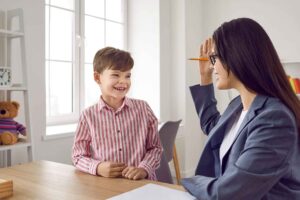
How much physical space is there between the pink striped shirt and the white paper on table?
1.03ft

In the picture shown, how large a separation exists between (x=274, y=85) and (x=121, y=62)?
2.46 feet

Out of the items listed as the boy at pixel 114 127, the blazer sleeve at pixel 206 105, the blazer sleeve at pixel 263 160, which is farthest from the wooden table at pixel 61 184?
the blazer sleeve at pixel 263 160

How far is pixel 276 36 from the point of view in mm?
3625

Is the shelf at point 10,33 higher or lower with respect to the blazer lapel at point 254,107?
higher

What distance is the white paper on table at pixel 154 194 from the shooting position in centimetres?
102

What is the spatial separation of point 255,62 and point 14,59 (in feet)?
6.18

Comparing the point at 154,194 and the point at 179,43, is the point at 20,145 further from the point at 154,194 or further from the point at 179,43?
the point at 179,43

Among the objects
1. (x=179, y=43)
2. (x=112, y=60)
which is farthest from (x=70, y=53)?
(x=112, y=60)

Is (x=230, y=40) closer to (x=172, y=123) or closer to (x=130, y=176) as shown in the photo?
(x=130, y=176)

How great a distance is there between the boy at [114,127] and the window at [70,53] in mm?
1310

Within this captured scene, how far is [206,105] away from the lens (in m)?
1.26

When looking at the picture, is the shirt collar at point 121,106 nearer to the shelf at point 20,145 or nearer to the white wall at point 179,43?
the shelf at point 20,145

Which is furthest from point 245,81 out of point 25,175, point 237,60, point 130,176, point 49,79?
point 49,79

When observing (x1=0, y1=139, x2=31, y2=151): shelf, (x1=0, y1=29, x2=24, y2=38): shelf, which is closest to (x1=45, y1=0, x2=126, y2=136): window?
(x1=0, y1=139, x2=31, y2=151): shelf
